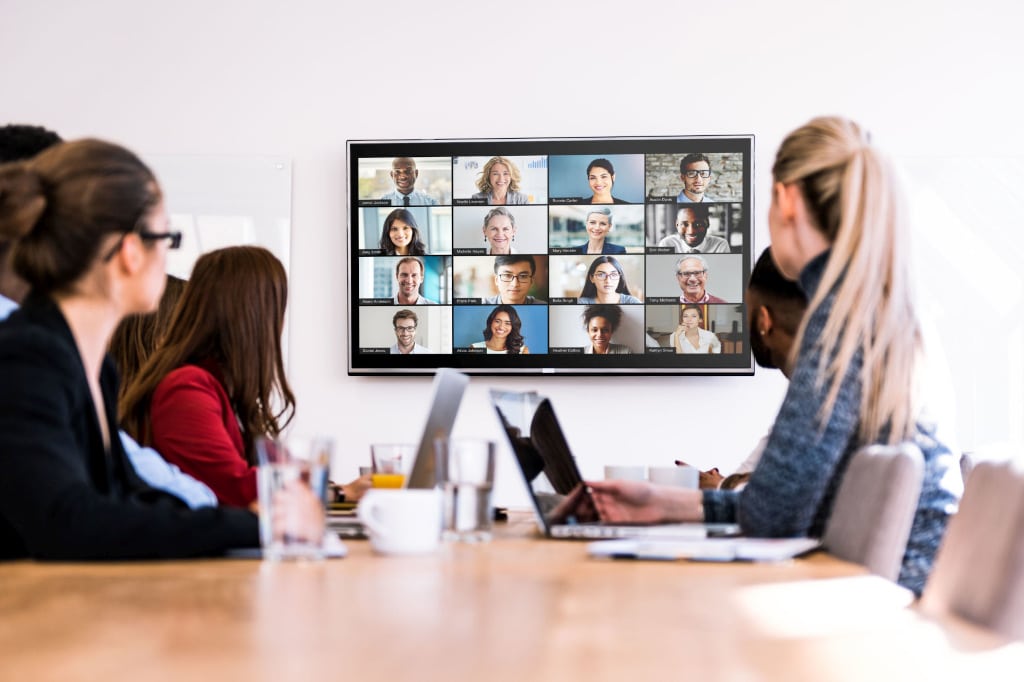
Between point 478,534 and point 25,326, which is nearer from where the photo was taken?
point 25,326

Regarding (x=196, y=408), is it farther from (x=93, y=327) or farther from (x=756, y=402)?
(x=756, y=402)

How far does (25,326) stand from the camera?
1.49m

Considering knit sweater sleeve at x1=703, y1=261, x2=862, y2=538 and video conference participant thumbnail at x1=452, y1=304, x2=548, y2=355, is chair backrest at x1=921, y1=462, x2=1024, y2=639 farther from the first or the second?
video conference participant thumbnail at x1=452, y1=304, x2=548, y2=355

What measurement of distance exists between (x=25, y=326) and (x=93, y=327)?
126 mm

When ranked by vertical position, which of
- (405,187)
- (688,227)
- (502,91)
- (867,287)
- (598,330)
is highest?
(502,91)

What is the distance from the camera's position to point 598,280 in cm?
428

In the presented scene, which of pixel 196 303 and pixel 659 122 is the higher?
pixel 659 122

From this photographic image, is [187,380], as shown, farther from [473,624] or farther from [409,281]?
[409,281]

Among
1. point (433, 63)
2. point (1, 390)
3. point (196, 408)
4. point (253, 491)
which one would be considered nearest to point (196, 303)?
point (196, 408)

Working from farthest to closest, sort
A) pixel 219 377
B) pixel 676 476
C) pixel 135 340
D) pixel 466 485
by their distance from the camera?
pixel 135 340 → pixel 219 377 → pixel 676 476 → pixel 466 485

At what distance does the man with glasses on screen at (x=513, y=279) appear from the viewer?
430 cm

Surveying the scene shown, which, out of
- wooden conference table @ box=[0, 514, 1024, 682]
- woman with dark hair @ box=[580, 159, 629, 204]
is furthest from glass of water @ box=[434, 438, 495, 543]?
woman with dark hair @ box=[580, 159, 629, 204]

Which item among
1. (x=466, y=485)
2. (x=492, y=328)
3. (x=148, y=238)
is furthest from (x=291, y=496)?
(x=492, y=328)

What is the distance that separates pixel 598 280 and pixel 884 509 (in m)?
2.83
